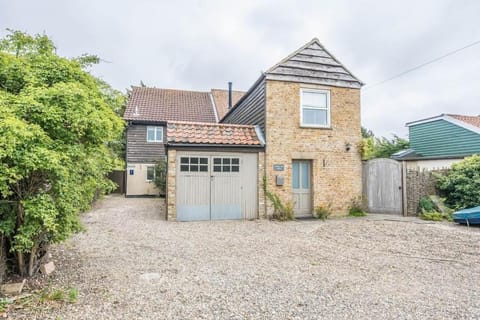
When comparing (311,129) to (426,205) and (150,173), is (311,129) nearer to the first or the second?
(426,205)

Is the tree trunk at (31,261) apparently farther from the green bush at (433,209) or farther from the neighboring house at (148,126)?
the neighboring house at (148,126)

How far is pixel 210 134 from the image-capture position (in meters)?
9.95

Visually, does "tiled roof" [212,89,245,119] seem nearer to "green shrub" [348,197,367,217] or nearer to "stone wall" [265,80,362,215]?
"stone wall" [265,80,362,215]

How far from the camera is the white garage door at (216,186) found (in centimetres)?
944

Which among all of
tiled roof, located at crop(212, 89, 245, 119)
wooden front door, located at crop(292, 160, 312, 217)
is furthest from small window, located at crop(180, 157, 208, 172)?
tiled roof, located at crop(212, 89, 245, 119)

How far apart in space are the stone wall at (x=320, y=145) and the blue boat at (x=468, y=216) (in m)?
3.15

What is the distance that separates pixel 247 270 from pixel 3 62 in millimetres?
4812

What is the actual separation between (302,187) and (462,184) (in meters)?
5.46

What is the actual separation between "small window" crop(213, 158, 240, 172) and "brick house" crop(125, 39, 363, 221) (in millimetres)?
34

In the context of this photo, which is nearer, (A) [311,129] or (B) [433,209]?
(B) [433,209]

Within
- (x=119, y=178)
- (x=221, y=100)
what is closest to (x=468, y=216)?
(x=221, y=100)

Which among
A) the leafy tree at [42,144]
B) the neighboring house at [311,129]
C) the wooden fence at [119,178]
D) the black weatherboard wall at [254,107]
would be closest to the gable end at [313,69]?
the neighboring house at [311,129]

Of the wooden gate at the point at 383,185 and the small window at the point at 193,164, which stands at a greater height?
the small window at the point at 193,164

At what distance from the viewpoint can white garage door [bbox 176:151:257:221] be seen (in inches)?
372
